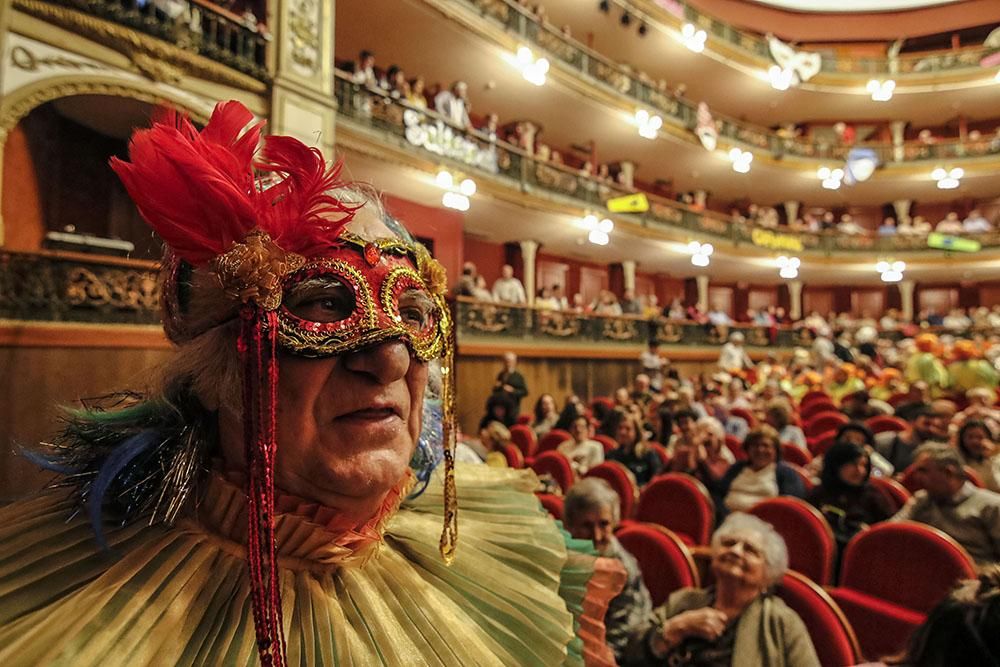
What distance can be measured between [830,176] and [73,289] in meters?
17.2

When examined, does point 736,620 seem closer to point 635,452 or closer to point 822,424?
point 635,452

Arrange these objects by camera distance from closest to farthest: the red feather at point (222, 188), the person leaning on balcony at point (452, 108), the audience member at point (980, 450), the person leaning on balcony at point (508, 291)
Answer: the red feather at point (222, 188), the audience member at point (980, 450), the person leaning on balcony at point (452, 108), the person leaning on balcony at point (508, 291)

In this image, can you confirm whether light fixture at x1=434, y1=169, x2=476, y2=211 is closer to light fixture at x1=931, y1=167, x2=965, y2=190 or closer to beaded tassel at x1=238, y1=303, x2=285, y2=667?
beaded tassel at x1=238, y1=303, x2=285, y2=667

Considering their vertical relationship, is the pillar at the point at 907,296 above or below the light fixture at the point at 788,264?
below

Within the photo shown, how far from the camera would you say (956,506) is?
98.7 inches

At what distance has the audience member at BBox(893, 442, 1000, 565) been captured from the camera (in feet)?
7.87

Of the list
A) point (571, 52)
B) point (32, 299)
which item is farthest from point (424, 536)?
point (571, 52)

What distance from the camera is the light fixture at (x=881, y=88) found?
16.0m

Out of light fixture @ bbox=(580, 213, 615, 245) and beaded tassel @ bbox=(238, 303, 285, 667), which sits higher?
light fixture @ bbox=(580, 213, 615, 245)

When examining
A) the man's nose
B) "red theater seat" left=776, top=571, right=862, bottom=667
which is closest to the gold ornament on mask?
the man's nose

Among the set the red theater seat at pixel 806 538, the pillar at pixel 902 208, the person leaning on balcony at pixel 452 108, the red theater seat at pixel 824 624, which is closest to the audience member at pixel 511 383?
the red theater seat at pixel 806 538

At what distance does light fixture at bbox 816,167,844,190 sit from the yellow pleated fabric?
17698mm

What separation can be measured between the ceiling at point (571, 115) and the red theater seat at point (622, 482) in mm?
7493

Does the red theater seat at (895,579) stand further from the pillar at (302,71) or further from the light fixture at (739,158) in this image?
the light fixture at (739,158)
